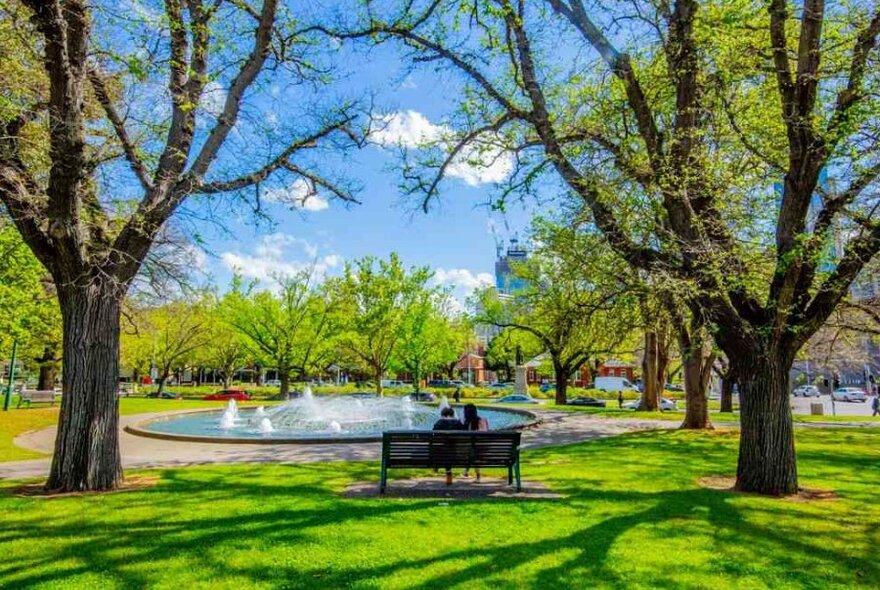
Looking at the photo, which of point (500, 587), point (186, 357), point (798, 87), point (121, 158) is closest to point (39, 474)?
point (121, 158)

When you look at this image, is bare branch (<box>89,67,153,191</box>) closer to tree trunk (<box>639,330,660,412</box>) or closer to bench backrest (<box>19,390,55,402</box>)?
tree trunk (<box>639,330,660,412</box>)

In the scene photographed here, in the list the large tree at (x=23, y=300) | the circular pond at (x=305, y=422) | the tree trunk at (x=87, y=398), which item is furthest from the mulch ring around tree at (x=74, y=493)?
the large tree at (x=23, y=300)

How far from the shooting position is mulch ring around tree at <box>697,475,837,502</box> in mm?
8125

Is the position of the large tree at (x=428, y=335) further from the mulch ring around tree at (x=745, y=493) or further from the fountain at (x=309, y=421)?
the mulch ring around tree at (x=745, y=493)

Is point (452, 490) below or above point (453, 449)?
below

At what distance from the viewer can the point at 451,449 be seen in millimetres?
8273

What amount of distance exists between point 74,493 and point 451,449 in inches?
214

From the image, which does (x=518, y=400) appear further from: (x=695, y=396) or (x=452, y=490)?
(x=452, y=490)

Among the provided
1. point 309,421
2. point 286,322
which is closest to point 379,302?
point 286,322

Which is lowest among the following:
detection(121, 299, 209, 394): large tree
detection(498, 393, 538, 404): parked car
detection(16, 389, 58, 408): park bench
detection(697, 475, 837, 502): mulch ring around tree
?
detection(498, 393, 538, 404): parked car

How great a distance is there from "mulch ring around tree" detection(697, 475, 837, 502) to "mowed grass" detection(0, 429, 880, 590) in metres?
0.20

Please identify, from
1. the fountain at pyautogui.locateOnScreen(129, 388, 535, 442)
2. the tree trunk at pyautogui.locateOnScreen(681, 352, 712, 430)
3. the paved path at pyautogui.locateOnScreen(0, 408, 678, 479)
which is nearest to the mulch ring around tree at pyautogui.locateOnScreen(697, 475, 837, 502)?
the paved path at pyautogui.locateOnScreen(0, 408, 678, 479)

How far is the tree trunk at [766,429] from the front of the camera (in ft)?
27.3

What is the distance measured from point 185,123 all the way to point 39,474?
6.73m
